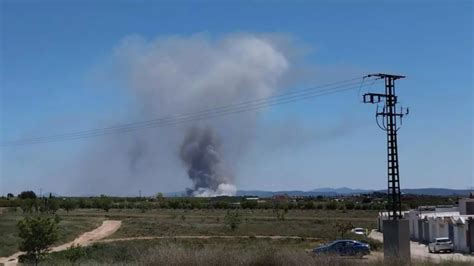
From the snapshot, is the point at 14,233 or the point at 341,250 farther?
the point at 14,233

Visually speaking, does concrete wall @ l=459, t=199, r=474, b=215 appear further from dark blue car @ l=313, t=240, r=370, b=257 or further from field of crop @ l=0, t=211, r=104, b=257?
dark blue car @ l=313, t=240, r=370, b=257

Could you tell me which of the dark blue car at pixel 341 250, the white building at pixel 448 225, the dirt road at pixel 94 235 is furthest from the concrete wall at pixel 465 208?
the dark blue car at pixel 341 250

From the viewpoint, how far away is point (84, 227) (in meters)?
90.9

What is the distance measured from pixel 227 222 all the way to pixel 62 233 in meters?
29.5

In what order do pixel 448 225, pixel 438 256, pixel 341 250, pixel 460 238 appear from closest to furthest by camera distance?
pixel 341 250, pixel 438 256, pixel 460 238, pixel 448 225

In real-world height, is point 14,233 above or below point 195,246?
below

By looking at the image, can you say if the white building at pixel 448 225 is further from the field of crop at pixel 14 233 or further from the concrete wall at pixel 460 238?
the field of crop at pixel 14 233

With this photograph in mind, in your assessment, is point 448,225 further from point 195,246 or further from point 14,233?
point 195,246

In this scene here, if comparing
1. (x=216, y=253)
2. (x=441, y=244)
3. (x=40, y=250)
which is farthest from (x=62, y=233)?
(x=216, y=253)

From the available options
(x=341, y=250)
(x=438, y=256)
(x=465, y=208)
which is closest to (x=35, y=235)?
(x=341, y=250)

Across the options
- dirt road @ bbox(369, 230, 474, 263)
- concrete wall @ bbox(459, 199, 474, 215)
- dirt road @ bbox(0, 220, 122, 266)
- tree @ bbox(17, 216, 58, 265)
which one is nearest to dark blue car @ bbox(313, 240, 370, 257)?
dirt road @ bbox(369, 230, 474, 263)

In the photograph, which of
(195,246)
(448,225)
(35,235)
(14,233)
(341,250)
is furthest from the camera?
(448,225)

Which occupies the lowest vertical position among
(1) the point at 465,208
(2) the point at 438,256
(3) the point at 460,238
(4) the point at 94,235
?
(4) the point at 94,235

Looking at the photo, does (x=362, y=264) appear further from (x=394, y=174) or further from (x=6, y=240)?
(x=6, y=240)
